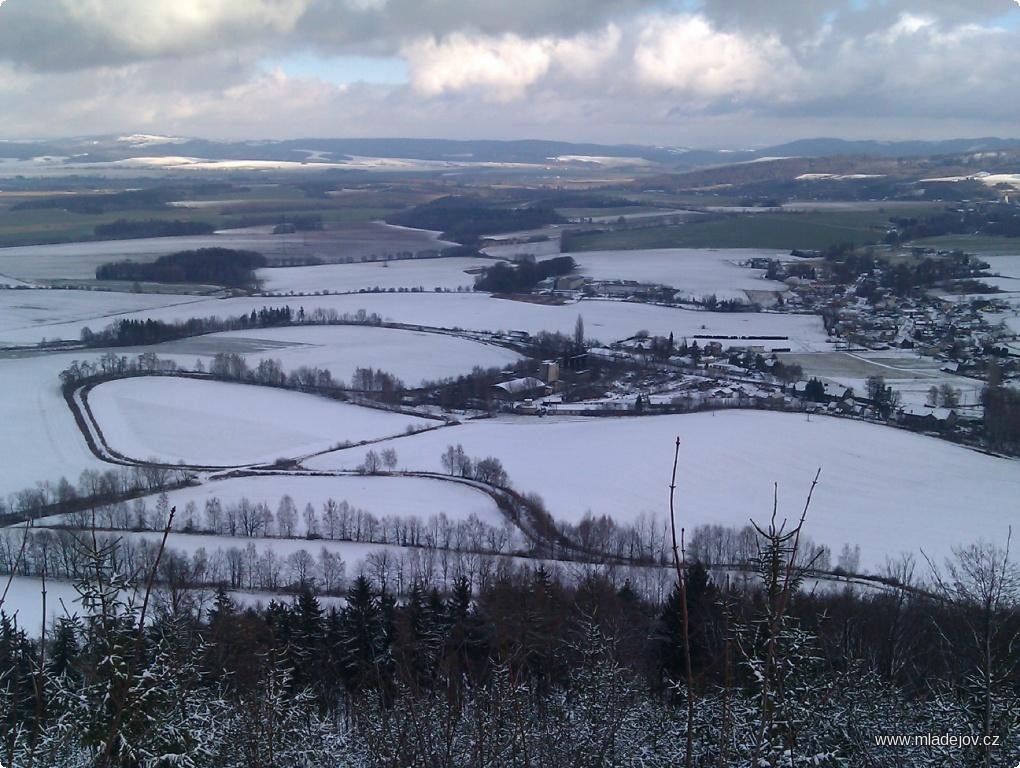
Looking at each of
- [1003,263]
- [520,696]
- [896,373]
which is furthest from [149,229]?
[520,696]

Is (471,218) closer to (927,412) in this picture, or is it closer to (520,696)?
(927,412)

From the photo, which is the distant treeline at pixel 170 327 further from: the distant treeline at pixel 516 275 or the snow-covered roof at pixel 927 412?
the snow-covered roof at pixel 927 412

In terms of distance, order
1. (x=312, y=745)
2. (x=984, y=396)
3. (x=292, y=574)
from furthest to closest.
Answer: (x=984, y=396), (x=292, y=574), (x=312, y=745)

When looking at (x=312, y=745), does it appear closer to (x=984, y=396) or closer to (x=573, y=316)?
(x=984, y=396)

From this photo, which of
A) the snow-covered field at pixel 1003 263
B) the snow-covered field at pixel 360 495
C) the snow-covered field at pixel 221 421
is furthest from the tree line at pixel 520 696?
the snow-covered field at pixel 1003 263

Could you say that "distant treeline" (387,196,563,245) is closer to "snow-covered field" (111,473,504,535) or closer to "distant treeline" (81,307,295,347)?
→ "distant treeline" (81,307,295,347)

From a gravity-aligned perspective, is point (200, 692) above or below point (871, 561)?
above

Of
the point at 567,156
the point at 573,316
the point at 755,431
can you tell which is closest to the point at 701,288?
the point at 573,316
